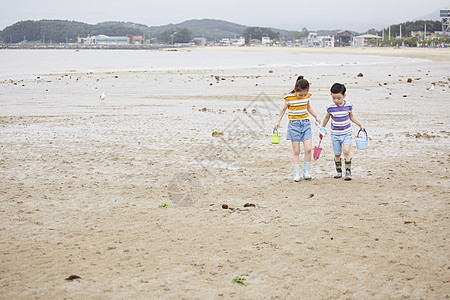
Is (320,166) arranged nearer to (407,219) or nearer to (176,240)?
(407,219)

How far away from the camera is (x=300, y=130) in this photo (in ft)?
27.6

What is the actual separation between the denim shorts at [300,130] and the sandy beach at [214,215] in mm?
633

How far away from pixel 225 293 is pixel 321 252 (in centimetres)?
129

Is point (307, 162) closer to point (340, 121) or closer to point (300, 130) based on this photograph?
point (300, 130)

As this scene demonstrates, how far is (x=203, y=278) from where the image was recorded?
457 cm

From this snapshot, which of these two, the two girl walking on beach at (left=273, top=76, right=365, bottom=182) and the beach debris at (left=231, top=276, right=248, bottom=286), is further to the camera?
the two girl walking on beach at (left=273, top=76, right=365, bottom=182)

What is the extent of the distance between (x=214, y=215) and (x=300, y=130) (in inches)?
107

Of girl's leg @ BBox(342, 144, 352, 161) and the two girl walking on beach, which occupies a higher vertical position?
the two girl walking on beach

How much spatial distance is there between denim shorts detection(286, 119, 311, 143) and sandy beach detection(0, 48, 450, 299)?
63 centimetres

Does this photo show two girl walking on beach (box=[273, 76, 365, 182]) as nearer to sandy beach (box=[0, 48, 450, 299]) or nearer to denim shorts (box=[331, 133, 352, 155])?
denim shorts (box=[331, 133, 352, 155])

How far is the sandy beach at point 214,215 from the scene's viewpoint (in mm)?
4500

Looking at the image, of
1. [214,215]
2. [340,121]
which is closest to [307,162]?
[340,121]

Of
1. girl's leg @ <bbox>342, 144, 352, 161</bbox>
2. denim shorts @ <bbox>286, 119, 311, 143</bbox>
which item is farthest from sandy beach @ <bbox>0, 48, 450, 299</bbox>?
denim shorts @ <bbox>286, 119, 311, 143</bbox>

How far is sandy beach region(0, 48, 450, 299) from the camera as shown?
450cm
